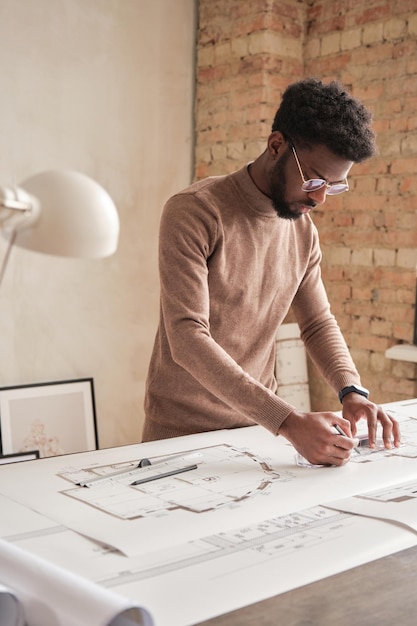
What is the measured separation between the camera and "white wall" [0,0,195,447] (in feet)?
11.6

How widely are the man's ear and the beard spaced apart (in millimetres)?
24

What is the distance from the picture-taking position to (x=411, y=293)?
3.54 m

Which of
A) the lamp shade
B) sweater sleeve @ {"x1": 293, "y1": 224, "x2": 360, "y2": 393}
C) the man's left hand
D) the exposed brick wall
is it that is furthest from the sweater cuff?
the exposed brick wall

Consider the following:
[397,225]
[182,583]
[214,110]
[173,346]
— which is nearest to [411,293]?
[397,225]

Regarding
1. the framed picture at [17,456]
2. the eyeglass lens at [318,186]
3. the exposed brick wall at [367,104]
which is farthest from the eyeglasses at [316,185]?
the framed picture at [17,456]

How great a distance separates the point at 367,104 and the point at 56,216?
9.47 ft

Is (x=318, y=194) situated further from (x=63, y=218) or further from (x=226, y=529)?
(x=63, y=218)

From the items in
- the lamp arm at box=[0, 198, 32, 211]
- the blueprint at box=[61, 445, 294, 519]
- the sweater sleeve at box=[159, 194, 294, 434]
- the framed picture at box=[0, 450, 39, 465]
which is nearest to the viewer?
the lamp arm at box=[0, 198, 32, 211]

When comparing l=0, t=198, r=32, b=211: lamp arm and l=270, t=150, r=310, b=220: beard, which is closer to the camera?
l=0, t=198, r=32, b=211: lamp arm

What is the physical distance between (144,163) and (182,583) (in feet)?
10.0

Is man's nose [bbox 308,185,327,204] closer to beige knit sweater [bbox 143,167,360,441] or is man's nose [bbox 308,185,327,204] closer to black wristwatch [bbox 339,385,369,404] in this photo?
beige knit sweater [bbox 143,167,360,441]

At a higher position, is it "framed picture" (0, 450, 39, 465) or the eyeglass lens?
the eyeglass lens

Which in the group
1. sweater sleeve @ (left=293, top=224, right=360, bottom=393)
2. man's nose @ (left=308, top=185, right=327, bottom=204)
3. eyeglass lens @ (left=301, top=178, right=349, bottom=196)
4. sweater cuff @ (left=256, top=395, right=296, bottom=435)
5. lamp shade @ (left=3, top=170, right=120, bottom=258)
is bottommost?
sweater cuff @ (left=256, top=395, right=296, bottom=435)

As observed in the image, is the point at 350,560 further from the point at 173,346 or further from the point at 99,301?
the point at 99,301
